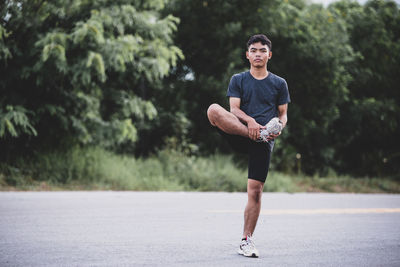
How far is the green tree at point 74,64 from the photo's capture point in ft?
35.8

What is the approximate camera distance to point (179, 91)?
52.8ft

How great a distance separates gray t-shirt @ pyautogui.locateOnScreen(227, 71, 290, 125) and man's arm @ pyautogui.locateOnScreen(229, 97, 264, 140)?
86mm

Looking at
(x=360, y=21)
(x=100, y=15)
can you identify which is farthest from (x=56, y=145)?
(x=360, y=21)

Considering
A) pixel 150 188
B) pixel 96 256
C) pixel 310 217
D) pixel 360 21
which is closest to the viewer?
pixel 96 256

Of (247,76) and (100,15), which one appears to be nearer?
(247,76)

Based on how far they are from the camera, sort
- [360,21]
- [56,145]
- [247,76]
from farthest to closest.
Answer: [360,21] → [56,145] → [247,76]

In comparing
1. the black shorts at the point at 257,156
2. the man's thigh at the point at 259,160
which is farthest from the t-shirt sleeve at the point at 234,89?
the man's thigh at the point at 259,160

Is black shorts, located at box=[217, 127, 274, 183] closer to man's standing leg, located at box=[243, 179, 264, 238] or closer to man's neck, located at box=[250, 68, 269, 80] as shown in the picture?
man's standing leg, located at box=[243, 179, 264, 238]

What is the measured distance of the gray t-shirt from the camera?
4.49 meters

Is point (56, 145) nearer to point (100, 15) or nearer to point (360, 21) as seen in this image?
point (100, 15)

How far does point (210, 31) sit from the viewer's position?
53.4 feet

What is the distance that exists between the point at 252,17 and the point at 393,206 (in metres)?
9.09

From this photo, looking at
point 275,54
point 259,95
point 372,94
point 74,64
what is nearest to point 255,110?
point 259,95

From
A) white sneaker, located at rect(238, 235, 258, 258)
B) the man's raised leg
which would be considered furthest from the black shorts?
white sneaker, located at rect(238, 235, 258, 258)
